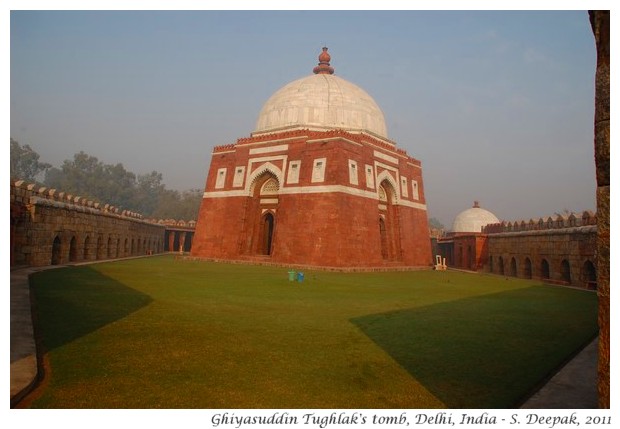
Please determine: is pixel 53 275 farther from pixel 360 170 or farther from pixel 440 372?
pixel 360 170

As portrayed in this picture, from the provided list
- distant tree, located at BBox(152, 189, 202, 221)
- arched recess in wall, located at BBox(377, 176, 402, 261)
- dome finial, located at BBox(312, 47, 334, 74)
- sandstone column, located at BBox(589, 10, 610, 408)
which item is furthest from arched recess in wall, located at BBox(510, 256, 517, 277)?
distant tree, located at BBox(152, 189, 202, 221)

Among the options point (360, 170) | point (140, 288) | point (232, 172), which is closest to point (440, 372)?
point (140, 288)

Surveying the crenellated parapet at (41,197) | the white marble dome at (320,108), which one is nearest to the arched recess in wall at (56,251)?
the crenellated parapet at (41,197)

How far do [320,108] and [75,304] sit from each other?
21.9m

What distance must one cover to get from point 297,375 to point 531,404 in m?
2.30

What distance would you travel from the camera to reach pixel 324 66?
32.3 meters

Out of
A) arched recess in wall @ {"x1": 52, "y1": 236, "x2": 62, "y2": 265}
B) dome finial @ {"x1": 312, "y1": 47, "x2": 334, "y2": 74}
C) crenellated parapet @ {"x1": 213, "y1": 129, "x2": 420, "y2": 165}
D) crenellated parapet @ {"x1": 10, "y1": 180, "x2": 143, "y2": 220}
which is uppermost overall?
dome finial @ {"x1": 312, "y1": 47, "x2": 334, "y2": 74}

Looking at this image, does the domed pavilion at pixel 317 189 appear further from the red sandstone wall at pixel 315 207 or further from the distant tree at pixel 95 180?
the distant tree at pixel 95 180

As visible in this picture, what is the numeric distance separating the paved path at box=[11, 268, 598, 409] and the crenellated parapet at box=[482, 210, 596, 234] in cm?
1349

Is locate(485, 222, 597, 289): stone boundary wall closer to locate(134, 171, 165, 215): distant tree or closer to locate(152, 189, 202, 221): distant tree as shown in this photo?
locate(152, 189, 202, 221): distant tree

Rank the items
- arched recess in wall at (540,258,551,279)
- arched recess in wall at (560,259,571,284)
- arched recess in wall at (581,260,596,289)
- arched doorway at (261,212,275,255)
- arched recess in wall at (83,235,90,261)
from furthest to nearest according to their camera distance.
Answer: arched doorway at (261,212,275,255) < arched recess in wall at (540,258,551,279) < arched recess in wall at (83,235,90,261) < arched recess in wall at (560,259,571,284) < arched recess in wall at (581,260,596,289)

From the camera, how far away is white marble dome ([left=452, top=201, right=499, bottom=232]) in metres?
35.8

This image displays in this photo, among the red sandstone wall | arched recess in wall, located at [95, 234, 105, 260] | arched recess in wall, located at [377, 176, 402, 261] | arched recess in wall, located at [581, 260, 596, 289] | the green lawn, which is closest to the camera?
the green lawn

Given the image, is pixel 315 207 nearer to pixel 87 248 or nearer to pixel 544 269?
pixel 87 248
